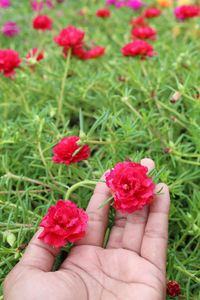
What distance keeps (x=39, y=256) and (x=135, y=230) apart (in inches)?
12.0

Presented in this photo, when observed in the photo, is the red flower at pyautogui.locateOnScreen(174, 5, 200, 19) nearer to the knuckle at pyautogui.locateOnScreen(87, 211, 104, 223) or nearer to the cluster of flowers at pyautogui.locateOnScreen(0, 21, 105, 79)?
the cluster of flowers at pyautogui.locateOnScreen(0, 21, 105, 79)

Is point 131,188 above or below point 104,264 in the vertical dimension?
above

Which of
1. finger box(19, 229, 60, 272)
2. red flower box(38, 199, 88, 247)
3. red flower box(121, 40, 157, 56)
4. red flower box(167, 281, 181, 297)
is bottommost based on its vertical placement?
red flower box(167, 281, 181, 297)

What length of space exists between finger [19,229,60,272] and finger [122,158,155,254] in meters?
0.22

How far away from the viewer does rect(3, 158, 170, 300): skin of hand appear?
77cm

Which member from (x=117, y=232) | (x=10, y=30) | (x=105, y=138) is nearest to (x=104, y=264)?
(x=117, y=232)

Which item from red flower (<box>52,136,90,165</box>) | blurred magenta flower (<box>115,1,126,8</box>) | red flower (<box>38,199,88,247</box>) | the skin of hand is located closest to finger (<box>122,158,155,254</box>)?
the skin of hand

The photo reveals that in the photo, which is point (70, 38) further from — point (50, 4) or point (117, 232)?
point (50, 4)

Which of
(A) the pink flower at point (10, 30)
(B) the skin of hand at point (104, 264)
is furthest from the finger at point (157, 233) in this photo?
(A) the pink flower at point (10, 30)

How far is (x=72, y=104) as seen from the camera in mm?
1675

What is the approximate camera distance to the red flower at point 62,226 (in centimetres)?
83

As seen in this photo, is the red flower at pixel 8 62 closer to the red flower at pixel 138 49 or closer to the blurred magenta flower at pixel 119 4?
the red flower at pixel 138 49

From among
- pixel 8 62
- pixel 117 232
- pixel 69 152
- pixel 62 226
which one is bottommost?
pixel 117 232

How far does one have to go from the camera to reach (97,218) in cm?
96
